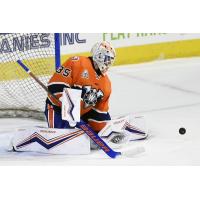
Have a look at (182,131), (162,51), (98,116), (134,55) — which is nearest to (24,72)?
(98,116)

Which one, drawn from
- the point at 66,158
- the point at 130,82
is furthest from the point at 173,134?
the point at 66,158

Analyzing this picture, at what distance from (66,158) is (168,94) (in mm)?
534

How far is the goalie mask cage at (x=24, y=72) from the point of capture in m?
2.78

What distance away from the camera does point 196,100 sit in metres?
2.89

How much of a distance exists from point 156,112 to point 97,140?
0.96 ft

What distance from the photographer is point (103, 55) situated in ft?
9.11

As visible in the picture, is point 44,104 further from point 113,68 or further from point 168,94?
point 168,94

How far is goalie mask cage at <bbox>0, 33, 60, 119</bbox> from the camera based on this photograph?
2775mm

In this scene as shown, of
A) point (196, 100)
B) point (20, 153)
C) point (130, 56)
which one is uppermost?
point (130, 56)

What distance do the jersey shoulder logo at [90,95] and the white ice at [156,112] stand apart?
0.07 meters

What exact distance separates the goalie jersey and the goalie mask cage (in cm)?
4

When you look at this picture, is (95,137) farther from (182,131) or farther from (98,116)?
(182,131)

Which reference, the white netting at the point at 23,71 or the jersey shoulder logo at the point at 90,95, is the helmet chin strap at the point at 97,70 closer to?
the jersey shoulder logo at the point at 90,95

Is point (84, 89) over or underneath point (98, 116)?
over
